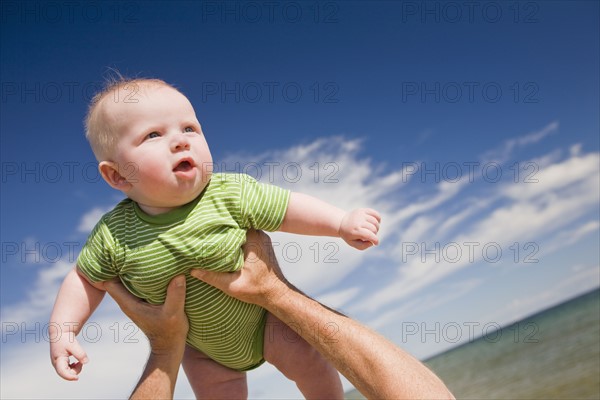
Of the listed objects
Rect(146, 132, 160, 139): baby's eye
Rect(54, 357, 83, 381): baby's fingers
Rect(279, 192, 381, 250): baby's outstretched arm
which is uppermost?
Rect(146, 132, 160, 139): baby's eye

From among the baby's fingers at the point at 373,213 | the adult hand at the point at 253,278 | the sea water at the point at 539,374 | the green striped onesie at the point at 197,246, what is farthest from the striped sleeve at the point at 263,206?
the sea water at the point at 539,374

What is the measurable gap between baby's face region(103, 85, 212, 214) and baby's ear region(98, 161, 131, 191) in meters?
0.03

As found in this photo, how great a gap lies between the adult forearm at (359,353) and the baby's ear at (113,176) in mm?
781

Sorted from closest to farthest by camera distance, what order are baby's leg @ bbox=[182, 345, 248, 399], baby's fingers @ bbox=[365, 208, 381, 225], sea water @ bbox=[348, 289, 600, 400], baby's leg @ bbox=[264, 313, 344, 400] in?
baby's fingers @ bbox=[365, 208, 381, 225] < baby's leg @ bbox=[264, 313, 344, 400] < baby's leg @ bbox=[182, 345, 248, 399] < sea water @ bbox=[348, 289, 600, 400]

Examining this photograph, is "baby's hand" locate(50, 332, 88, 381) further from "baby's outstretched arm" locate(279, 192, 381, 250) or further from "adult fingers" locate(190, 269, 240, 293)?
"baby's outstretched arm" locate(279, 192, 381, 250)

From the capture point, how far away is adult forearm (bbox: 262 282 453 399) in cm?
193

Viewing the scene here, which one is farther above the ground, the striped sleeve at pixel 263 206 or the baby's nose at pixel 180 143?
the baby's nose at pixel 180 143

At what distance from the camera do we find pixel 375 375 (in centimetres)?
199

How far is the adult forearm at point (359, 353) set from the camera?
193 cm

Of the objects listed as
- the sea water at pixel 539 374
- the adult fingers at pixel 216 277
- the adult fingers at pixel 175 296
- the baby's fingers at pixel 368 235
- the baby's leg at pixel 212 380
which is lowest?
the baby's leg at pixel 212 380

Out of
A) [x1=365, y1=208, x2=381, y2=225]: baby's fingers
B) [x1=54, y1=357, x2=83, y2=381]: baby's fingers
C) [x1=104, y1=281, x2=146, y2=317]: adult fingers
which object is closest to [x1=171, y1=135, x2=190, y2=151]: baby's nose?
[x1=104, y1=281, x2=146, y2=317]: adult fingers

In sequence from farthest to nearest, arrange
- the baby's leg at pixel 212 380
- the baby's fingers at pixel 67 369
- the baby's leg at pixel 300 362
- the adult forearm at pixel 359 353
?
1. the baby's leg at pixel 212 380
2. the baby's leg at pixel 300 362
3. the baby's fingers at pixel 67 369
4. the adult forearm at pixel 359 353

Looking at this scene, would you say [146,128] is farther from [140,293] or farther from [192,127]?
[140,293]

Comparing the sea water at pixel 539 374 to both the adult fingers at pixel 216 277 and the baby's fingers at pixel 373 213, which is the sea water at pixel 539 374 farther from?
the adult fingers at pixel 216 277
